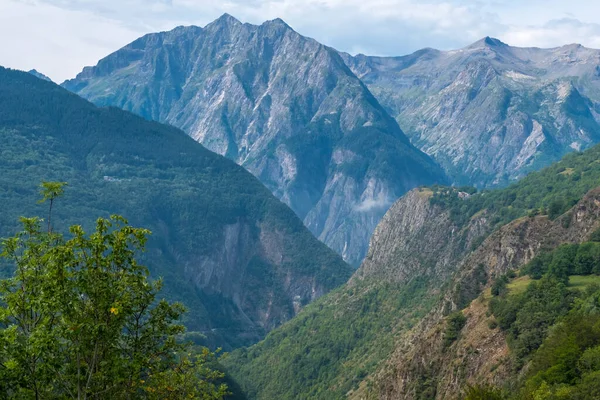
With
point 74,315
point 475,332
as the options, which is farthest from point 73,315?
point 475,332

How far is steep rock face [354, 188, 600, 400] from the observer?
85.1 meters

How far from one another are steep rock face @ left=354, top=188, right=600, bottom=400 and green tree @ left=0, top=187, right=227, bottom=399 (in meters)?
50.0

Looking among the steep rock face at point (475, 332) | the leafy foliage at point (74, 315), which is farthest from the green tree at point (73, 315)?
the steep rock face at point (475, 332)

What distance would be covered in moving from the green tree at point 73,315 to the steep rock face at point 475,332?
50.0 m

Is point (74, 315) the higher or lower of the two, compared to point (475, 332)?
higher

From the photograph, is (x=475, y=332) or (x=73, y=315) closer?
(x=73, y=315)

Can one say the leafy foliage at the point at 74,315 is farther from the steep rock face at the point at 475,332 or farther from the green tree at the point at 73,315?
the steep rock face at the point at 475,332

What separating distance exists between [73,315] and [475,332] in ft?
222

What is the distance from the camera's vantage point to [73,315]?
34.0 m

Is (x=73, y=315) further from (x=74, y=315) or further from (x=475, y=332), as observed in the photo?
(x=475, y=332)

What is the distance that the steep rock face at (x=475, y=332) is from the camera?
279 feet

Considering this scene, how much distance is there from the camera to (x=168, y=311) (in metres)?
39.8

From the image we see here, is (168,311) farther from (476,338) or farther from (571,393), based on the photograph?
(476,338)

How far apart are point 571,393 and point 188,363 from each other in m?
27.2
